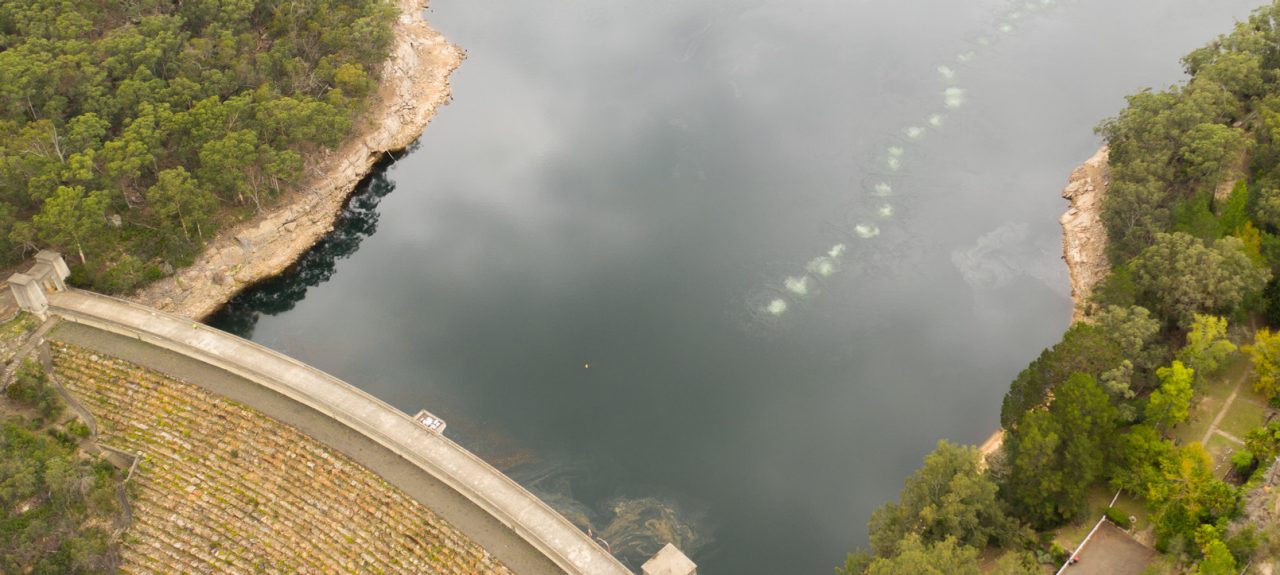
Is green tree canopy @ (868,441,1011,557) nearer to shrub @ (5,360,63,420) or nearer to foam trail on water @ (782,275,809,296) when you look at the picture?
foam trail on water @ (782,275,809,296)

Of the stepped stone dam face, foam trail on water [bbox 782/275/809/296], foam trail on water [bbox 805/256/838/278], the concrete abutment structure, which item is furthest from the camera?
foam trail on water [bbox 805/256/838/278]

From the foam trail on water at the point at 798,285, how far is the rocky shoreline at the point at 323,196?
123ft

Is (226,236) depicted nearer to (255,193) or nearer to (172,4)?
(255,193)

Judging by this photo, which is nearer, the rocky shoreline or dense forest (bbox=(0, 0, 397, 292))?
dense forest (bbox=(0, 0, 397, 292))

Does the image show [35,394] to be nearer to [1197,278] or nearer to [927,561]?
[927,561]

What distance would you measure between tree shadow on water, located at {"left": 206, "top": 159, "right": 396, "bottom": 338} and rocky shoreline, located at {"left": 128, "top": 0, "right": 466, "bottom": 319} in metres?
0.58

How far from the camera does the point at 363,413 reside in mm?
47812

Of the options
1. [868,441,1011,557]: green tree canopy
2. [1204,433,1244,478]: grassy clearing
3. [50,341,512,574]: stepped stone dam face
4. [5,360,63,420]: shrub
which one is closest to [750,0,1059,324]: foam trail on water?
[868,441,1011,557]: green tree canopy

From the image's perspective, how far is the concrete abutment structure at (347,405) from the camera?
41.5 meters

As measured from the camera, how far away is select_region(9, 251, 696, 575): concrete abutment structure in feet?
136

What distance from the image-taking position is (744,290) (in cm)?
6359

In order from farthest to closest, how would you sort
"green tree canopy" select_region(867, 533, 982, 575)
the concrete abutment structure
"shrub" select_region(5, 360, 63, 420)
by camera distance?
"shrub" select_region(5, 360, 63, 420)
the concrete abutment structure
"green tree canopy" select_region(867, 533, 982, 575)

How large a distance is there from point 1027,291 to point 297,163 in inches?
2188

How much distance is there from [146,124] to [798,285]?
4776 cm
